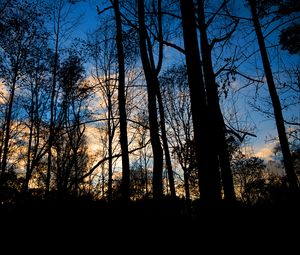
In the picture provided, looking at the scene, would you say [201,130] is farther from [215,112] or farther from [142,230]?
[215,112]

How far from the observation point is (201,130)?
3.85 metres

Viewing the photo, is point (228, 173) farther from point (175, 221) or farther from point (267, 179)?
point (267, 179)

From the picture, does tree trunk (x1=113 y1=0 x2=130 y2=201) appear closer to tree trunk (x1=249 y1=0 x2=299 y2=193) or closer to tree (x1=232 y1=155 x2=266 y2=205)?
tree trunk (x1=249 y1=0 x2=299 y2=193)

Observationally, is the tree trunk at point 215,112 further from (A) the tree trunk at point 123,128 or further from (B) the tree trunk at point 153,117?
(A) the tree trunk at point 123,128

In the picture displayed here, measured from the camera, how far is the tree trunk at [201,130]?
3654 mm

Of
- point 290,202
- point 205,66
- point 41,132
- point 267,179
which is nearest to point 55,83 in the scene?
point 41,132

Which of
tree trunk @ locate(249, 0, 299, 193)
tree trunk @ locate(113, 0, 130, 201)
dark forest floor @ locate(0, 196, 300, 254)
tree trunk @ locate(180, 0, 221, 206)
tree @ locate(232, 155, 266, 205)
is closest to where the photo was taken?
dark forest floor @ locate(0, 196, 300, 254)

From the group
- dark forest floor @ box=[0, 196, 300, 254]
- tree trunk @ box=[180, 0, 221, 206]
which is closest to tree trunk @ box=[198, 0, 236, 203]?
tree trunk @ box=[180, 0, 221, 206]

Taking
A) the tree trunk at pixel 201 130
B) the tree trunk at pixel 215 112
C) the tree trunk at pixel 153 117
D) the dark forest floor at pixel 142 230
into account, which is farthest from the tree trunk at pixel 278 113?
the dark forest floor at pixel 142 230

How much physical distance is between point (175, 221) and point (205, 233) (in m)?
0.78

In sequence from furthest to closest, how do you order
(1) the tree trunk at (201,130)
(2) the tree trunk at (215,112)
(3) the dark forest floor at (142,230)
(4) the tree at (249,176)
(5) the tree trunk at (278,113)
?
(4) the tree at (249,176), (5) the tree trunk at (278,113), (2) the tree trunk at (215,112), (1) the tree trunk at (201,130), (3) the dark forest floor at (142,230)

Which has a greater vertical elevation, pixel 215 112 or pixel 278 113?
pixel 278 113

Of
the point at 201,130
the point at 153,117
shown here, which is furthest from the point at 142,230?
the point at 153,117

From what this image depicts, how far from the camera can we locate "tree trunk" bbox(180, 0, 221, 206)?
12.0 feet
